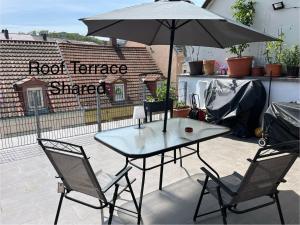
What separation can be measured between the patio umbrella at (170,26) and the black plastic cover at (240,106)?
1.86m

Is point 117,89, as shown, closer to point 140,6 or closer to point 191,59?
point 191,59

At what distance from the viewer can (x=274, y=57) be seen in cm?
556

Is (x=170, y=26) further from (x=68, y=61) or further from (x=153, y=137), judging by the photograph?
(x=68, y=61)

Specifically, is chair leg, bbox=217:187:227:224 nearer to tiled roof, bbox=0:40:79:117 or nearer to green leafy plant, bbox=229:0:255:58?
green leafy plant, bbox=229:0:255:58

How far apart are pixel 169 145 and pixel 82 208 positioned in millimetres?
1141

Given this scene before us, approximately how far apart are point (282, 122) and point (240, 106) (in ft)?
3.31

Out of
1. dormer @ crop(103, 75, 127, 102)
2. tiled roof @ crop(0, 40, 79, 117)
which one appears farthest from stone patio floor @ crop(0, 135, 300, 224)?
dormer @ crop(103, 75, 127, 102)

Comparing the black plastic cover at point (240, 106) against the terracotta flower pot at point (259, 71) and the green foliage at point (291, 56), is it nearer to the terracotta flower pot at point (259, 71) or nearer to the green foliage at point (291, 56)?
the terracotta flower pot at point (259, 71)

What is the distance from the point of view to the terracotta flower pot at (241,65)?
18.5ft

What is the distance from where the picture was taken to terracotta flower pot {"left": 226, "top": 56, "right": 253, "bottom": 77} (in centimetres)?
565

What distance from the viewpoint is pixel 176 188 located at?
3219mm

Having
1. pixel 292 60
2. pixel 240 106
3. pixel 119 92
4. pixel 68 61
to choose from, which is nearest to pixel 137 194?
pixel 240 106

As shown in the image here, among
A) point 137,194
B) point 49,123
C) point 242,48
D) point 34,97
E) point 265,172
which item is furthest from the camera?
point 49,123

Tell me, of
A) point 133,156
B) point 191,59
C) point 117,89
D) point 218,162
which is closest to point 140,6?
point 133,156
